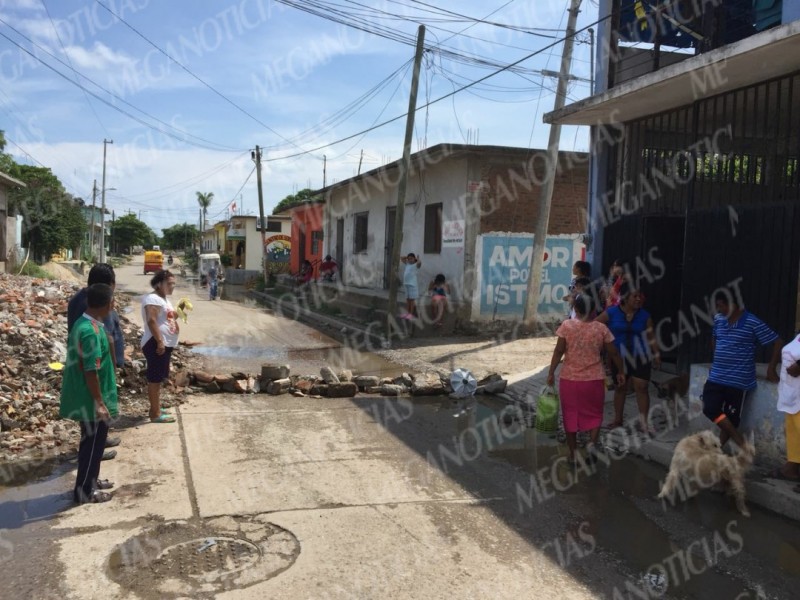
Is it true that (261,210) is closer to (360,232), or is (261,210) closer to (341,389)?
(360,232)

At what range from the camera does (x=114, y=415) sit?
4.89 metres

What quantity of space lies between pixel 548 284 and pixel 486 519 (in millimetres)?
10897

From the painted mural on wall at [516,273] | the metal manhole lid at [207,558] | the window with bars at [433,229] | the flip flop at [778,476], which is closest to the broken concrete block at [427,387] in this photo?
the flip flop at [778,476]

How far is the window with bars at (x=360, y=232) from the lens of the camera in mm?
22087

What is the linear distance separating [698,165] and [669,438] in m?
3.40

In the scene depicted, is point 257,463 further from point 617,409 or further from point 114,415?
point 617,409

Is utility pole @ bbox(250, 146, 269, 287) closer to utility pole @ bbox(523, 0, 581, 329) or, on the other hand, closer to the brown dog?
utility pole @ bbox(523, 0, 581, 329)

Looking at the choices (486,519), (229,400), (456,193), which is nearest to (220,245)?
(456,193)

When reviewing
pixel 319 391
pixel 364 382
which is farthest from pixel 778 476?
pixel 319 391

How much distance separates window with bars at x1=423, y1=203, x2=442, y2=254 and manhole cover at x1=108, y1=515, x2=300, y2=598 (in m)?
12.2

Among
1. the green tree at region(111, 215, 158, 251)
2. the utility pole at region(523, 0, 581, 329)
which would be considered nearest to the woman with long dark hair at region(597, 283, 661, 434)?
the utility pole at region(523, 0, 581, 329)

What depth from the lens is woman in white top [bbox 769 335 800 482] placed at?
504 cm

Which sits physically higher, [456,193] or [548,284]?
[456,193]

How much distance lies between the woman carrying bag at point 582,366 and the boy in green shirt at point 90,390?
3683 millimetres
